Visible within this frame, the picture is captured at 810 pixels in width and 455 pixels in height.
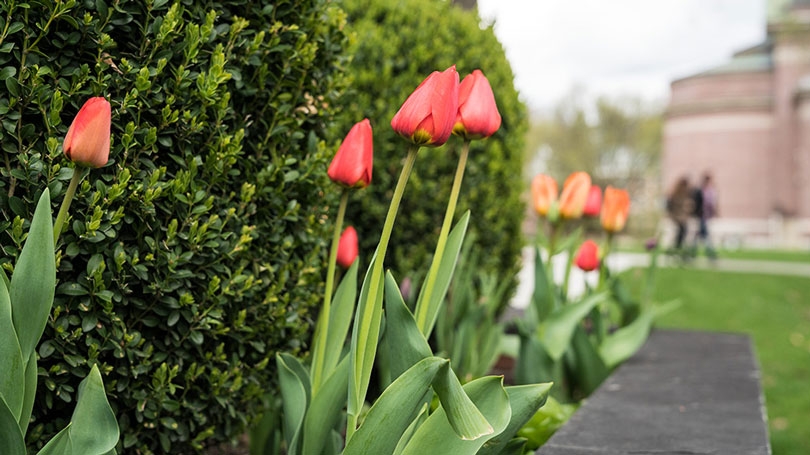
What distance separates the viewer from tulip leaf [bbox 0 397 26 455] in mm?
1199

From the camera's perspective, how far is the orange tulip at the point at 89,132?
1.20 m

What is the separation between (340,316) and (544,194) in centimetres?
155

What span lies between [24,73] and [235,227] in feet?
1.81

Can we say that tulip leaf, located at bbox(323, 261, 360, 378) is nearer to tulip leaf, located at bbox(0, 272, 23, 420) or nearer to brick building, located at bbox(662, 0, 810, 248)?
tulip leaf, located at bbox(0, 272, 23, 420)

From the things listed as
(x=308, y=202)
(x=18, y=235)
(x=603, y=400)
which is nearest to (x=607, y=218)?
(x=603, y=400)

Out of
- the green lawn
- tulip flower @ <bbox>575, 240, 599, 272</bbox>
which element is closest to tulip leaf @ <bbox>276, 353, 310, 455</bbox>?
tulip flower @ <bbox>575, 240, 599, 272</bbox>

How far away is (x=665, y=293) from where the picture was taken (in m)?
10.1

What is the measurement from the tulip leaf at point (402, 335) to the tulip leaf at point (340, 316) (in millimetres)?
297

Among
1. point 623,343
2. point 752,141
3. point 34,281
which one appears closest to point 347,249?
point 34,281

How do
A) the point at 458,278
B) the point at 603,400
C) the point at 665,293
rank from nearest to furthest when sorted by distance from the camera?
the point at 603,400 < the point at 458,278 < the point at 665,293

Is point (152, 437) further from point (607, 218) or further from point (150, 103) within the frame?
point (607, 218)

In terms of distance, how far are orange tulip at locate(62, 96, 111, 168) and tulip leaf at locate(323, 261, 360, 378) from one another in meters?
0.71

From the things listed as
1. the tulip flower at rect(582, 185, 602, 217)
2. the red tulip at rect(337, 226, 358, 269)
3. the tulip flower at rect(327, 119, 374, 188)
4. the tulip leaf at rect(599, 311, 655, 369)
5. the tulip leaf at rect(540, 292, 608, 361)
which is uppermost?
the tulip flower at rect(327, 119, 374, 188)

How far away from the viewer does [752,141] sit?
114 ft
